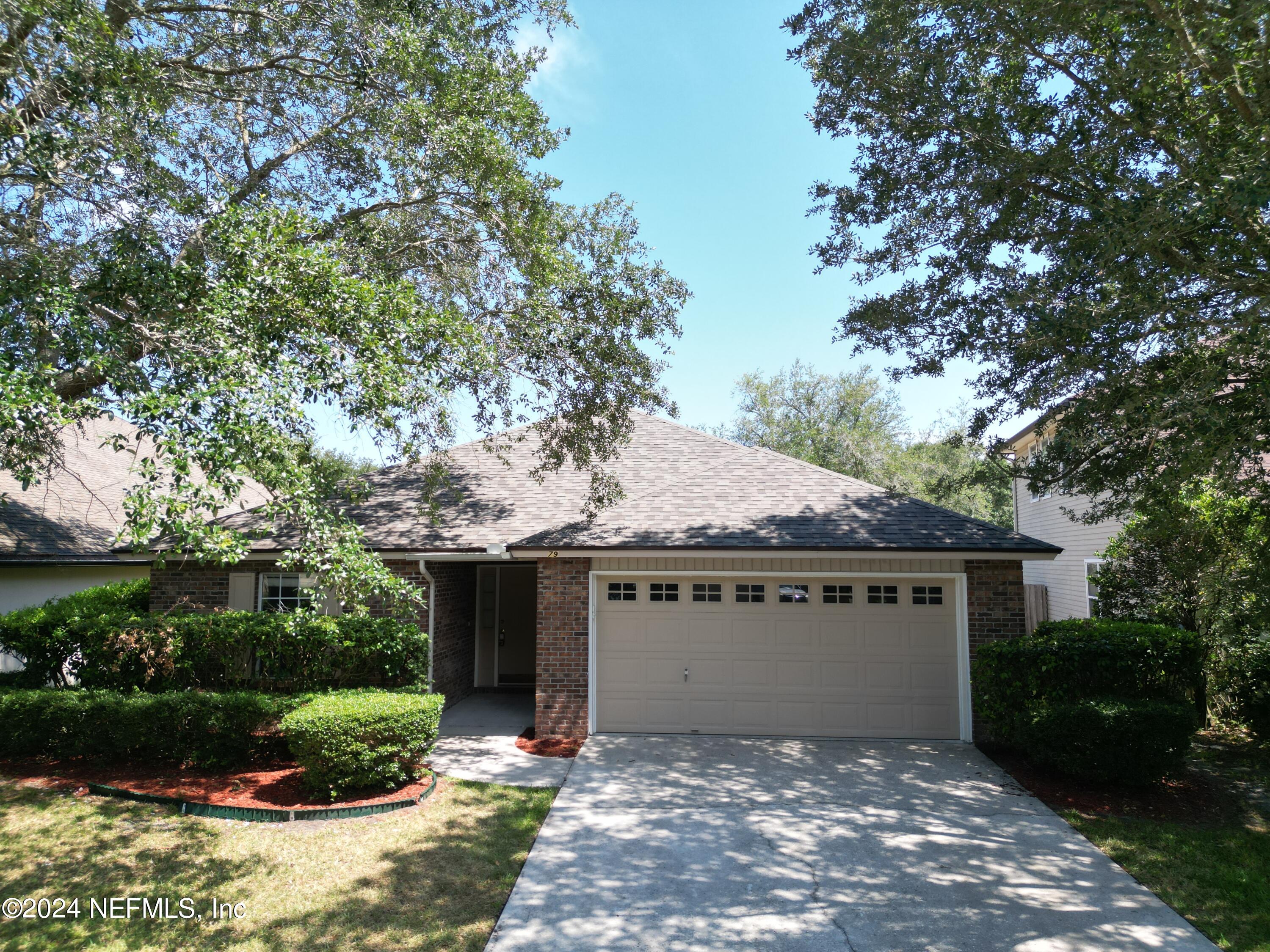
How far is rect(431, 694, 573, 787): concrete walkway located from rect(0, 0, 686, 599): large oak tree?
10.1 ft

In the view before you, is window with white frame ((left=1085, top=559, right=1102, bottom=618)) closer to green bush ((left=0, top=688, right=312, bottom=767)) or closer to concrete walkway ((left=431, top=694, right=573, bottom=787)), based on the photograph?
concrete walkway ((left=431, top=694, right=573, bottom=787))

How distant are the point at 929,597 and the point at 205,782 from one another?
9.58m

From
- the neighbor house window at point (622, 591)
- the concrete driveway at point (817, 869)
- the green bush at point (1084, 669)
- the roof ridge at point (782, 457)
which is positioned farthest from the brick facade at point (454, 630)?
the green bush at point (1084, 669)

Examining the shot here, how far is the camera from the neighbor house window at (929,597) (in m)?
10.2

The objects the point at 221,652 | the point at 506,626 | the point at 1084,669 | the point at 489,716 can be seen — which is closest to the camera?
the point at 1084,669

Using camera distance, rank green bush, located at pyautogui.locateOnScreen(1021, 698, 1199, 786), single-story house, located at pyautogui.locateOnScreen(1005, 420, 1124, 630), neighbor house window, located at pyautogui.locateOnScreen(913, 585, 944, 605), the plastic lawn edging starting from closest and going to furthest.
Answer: the plastic lawn edging < green bush, located at pyautogui.locateOnScreen(1021, 698, 1199, 786) < neighbor house window, located at pyautogui.locateOnScreen(913, 585, 944, 605) < single-story house, located at pyautogui.locateOnScreen(1005, 420, 1124, 630)

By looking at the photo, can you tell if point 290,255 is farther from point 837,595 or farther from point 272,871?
point 837,595

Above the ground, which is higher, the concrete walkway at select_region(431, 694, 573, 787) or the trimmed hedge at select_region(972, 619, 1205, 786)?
the trimmed hedge at select_region(972, 619, 1205, 786)

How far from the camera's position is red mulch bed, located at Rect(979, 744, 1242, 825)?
7367mm

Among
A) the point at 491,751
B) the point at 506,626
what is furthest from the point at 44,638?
the point at 506,626

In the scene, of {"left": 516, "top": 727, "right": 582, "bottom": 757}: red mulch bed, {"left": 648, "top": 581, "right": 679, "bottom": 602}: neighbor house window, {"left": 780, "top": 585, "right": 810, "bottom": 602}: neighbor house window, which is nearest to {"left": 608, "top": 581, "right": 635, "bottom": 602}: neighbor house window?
{"left": 648, "top": 581, "right": 679, "bottom": 602}: neighbor house window

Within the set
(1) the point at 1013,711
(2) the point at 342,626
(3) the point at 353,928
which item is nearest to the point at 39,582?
(2) the point at 342,626

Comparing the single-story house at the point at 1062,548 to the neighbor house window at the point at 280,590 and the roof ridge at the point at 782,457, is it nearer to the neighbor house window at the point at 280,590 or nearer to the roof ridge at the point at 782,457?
the roof ridge at the point at 782,457

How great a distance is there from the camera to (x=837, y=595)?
10.3 meters
